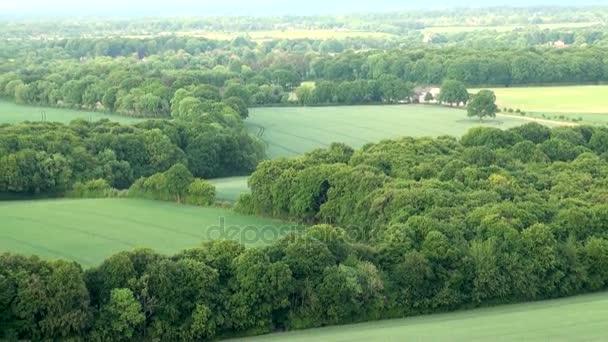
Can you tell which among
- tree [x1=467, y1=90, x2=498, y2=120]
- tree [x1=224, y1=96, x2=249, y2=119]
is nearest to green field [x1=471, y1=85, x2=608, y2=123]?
tree [x1=467, y1=90, x2=498, y2=120]

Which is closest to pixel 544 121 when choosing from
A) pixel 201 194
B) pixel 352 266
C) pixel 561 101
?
pixel 561 101

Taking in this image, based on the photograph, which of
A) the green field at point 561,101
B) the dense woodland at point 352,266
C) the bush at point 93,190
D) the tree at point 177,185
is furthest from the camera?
the green field at point 561,101

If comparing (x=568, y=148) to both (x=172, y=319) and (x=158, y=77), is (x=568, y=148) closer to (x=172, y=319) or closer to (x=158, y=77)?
(x=172, y=319)

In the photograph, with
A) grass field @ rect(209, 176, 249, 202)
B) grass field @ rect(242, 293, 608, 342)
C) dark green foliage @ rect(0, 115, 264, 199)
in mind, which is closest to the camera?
grass field @ rect(242, 293, 608, 342)

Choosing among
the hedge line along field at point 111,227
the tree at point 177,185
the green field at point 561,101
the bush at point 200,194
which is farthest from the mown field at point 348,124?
the hedge line along field at point 111,227

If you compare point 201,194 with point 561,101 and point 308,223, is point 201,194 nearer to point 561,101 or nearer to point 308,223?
point 308,223

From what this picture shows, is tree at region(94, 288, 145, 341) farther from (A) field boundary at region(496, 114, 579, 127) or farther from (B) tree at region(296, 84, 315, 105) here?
(B) tree at region(296, 84, 315, 105)

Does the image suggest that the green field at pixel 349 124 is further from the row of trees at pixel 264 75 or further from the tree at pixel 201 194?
the tree at pixel 201 194
